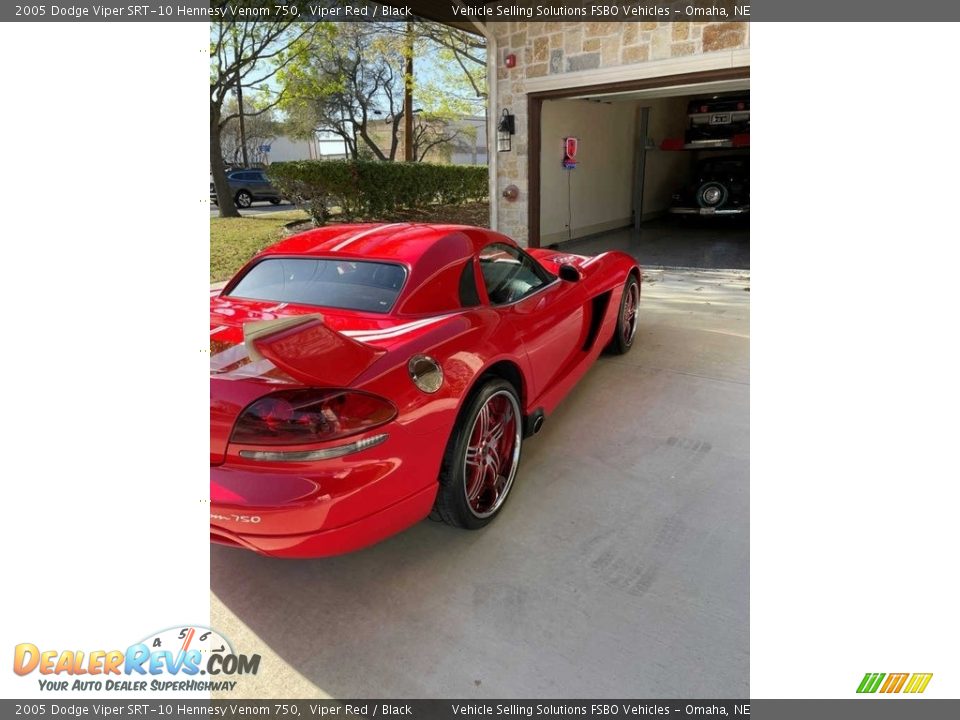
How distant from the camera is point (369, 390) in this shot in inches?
78.0

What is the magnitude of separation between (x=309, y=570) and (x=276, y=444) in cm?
77

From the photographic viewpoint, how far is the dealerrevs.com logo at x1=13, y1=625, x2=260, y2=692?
1.69m

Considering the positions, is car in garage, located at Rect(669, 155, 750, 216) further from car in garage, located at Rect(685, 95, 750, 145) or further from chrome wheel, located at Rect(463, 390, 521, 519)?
chrome wheel, located at Rect(463, 390, 521, 519)

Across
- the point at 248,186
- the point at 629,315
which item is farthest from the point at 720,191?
the point at 248,186

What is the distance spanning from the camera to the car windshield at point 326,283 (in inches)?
106

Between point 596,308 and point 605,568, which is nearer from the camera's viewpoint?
point 605,568

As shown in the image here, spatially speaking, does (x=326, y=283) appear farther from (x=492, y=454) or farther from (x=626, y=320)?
(x=626, y=320)

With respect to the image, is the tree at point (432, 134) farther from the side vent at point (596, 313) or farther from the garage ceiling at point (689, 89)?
the side vent at point (596, 313)

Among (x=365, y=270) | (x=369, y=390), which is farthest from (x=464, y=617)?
(x=365, y=270)

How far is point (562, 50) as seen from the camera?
26.0ft

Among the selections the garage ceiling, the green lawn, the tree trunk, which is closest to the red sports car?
the garage ceiling

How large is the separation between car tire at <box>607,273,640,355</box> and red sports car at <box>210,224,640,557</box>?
3.04 ft

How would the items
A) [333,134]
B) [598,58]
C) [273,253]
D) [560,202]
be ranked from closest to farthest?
1. [273,253]
2. [598,58]
3. [560,202]
4. [333,134]

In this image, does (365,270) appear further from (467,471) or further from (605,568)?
(605,568)
